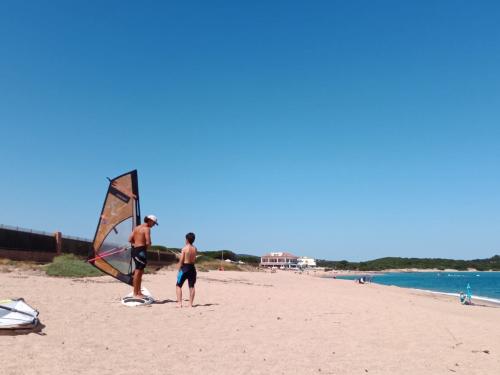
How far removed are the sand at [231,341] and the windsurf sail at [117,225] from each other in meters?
1.07

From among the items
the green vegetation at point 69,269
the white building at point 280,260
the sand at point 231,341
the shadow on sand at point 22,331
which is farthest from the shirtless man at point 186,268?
the white building at point 280,260

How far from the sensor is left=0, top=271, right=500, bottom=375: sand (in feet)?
15.3

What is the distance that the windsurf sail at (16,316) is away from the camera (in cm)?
529

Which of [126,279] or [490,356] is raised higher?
[126,279]

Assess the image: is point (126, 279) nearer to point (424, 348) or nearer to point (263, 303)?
point (263, 303)

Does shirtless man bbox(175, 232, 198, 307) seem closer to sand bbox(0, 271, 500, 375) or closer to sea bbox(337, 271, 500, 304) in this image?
sand bbox(0, 271, 500, 375)

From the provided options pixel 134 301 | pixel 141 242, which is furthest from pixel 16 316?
pixel 141 242

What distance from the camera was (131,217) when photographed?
10680 millimetres

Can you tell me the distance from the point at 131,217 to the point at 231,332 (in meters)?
5.05

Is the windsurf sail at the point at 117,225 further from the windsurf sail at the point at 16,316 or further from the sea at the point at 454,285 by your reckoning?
the sea at the point at 454,285

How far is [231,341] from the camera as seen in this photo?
19.7ft

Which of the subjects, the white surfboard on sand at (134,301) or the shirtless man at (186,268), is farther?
the shirtless man at (186,268)

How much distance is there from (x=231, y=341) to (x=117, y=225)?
225 inches

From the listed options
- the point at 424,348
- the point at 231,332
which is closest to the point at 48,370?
the point at 231,332
